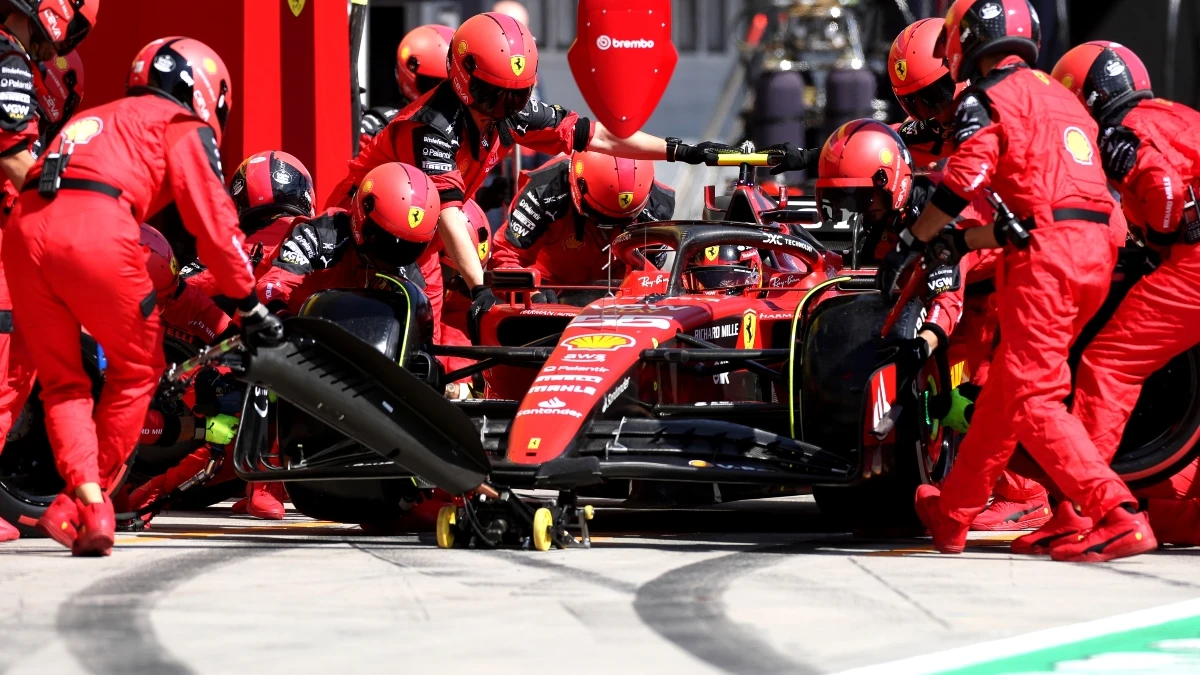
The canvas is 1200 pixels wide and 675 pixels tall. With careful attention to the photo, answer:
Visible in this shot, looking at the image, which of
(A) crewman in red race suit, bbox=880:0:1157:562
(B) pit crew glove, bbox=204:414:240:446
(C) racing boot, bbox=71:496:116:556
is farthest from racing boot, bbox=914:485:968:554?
(B) pit crew glove, bbox=204:414:240:446

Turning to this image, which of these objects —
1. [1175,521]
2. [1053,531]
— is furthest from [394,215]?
[1175,521]

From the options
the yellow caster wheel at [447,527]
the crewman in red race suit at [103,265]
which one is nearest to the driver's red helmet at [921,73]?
the yellow caster wheel at [447,527]

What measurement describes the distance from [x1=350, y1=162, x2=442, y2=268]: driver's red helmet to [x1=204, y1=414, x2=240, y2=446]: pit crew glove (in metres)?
0.95

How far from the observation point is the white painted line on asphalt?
469 centimetres

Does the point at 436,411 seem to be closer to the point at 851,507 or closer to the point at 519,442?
the point at 519,442

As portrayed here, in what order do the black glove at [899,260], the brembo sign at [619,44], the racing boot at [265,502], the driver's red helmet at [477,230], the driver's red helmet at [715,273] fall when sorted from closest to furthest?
1. the black glove at [899,260]
2. the racing boot at [265,502]
3. the driver's red helmet at [715,273]
4. the driver's red helmet at [477,230]
5. the brembo sign at [619,44]

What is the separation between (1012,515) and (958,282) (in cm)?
122

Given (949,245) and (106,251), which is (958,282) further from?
(106,251)

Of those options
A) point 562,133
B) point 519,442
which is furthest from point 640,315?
point 562,133

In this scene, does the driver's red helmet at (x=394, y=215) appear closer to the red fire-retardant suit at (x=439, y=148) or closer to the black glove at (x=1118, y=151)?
the red fire-retardant suit at (x=439, y=148)

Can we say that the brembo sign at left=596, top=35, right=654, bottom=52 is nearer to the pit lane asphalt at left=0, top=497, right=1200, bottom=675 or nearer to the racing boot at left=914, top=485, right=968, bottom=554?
the pit lane asphalt at left=0, top=497, right=1200, bottom=675

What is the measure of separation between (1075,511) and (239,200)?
15.6 feet

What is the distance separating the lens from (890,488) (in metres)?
7.41

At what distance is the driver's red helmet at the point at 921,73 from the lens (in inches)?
367
